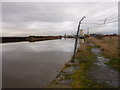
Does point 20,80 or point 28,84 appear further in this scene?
point 20,80

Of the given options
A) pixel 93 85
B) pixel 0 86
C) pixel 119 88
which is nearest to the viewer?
pixel 119 88

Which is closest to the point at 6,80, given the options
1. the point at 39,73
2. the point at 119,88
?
the point at 39,73

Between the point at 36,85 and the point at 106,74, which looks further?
the point at 106,74

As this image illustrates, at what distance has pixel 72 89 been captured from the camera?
7.54 metres

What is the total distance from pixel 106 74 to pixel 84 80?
7.01 ft

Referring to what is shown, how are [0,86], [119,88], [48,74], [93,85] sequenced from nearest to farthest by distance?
[119,88] → [93,85] → [0,86] → [48,74]

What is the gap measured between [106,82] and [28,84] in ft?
15.0

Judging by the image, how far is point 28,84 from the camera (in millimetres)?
9031

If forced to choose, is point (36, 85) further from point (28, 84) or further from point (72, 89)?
point (72, 89)

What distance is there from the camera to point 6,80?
32.0 ft

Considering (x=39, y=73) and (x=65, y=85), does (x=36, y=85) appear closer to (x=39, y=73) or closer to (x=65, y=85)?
(x=65, y=85)

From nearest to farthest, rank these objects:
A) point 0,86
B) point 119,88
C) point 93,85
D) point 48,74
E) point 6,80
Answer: point 119,88, point 93,85, point 0,86, point 6,80, point 48,74

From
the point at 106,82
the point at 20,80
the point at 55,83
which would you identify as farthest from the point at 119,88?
the point at 20,80

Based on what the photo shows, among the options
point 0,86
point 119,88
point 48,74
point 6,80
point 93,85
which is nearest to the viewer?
point 119,88
